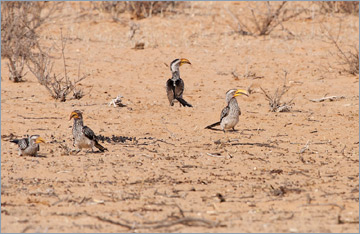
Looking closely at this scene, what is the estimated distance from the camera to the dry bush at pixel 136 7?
57.6ft

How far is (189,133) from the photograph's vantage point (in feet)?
31.1

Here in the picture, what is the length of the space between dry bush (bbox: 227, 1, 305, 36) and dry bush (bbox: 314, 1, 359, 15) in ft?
1.99

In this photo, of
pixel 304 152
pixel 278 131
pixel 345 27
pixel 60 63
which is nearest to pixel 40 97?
pixel 60 63

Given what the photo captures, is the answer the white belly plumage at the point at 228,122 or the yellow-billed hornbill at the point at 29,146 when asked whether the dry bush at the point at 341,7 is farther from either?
the yellow-billed hornbill at the point at 29,146

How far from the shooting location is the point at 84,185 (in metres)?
6.80

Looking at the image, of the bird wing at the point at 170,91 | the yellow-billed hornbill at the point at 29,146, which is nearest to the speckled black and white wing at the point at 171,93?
the bird wing at the point at 170,91

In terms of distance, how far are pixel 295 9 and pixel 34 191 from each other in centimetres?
1285

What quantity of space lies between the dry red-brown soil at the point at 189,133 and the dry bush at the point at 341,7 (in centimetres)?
35

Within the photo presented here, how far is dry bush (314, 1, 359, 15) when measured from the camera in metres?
17.8

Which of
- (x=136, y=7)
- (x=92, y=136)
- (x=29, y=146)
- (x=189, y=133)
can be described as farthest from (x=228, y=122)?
(x=136, y=7)

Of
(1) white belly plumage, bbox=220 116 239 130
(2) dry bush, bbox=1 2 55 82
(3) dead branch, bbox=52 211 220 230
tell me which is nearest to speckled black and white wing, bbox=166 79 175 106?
(1) white belly plumage, bbox=220 116 239 130

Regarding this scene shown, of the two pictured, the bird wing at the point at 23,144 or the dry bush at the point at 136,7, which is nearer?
the bird wing at the point at 23,144

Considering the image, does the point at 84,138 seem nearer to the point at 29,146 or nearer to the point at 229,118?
the point at 29,146

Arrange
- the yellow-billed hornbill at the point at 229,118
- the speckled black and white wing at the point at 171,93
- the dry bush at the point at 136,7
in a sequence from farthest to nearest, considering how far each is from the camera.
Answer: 1. the dry bush at the point at 136,7
2. the speckled black and white wing at the point at 171,93
3. the yellow-billed hornbill at the point at 229,118
